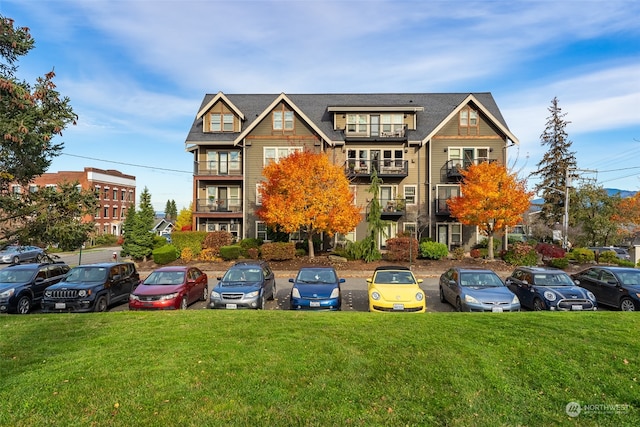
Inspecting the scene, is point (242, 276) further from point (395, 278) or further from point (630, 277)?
point (630, 277)

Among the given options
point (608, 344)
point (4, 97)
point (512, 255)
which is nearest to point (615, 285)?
point (608, 344)

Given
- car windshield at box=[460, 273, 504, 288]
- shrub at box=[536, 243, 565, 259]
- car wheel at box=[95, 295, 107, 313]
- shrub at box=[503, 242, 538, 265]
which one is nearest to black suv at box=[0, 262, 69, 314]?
car wheel at box=[95, 295, 107, 313]

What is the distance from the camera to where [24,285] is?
43.8ft

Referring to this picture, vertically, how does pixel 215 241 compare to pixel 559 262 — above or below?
above

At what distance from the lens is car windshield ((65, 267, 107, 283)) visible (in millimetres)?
13469

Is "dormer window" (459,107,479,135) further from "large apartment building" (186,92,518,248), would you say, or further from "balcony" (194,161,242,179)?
"balcony" (194,161,242,179)

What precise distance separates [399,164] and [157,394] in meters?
28.2

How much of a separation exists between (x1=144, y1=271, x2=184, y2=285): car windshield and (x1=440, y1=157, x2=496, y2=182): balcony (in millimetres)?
23654

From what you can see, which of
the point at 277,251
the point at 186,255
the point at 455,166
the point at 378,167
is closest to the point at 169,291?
the point at 277,251

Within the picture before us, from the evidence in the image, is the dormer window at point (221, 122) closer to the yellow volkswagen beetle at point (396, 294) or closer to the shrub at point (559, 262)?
the yellow volkswagen beetle at point (396, 294)

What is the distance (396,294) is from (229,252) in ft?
55.7

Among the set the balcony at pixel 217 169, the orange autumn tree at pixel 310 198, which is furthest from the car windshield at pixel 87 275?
the balcony at pixel 217 169

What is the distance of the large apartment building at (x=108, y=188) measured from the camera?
5416cm

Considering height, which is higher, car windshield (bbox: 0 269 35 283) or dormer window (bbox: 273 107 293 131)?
dormer window (bbox: 273 107 293 131)
